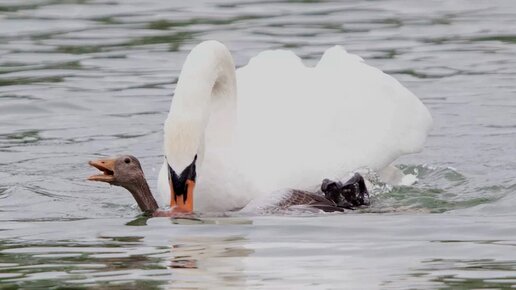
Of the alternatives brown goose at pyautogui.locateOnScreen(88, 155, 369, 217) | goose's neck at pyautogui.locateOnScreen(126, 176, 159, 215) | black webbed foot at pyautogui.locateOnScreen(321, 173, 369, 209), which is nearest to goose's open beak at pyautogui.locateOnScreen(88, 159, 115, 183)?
brown goose at pyautogui.locateOnScreen(88, 155, 369, 217)

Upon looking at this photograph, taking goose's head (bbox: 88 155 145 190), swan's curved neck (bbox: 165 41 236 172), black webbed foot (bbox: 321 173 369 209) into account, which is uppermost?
swan's curved neck (bbox: 165 41 236 172)

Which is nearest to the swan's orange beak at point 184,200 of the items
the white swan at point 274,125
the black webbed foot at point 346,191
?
the white swan at point 274,125

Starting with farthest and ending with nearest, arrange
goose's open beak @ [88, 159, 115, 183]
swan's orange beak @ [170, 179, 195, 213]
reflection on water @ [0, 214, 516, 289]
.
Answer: goose's open beak @ [88, 159, 115, 183] → swan's orange beak @ [170, 179, 195, 213] → reflection on water @ [0, 214, 516, 289]

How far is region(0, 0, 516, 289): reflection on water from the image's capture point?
311 inches

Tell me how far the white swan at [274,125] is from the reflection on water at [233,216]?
37 centimetres

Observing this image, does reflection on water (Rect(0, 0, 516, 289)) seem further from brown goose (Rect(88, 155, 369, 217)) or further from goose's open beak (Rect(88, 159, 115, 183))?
goose's open beak (Rect(88, 159, 115, 183))

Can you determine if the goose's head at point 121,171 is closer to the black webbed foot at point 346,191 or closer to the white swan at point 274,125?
the white swan at point 274,125

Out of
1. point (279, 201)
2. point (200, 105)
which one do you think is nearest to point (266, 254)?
point (279, 201)

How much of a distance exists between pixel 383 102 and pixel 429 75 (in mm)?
3434

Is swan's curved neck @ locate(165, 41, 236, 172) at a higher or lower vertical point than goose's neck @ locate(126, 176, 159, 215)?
higher

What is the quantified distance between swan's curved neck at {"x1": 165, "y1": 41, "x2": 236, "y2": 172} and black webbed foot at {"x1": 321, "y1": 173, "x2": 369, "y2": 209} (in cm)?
85

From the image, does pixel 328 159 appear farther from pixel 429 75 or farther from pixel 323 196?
pixel 429 75

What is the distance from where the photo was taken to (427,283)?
7.32 meters

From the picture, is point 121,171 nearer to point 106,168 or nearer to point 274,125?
point 106,168
